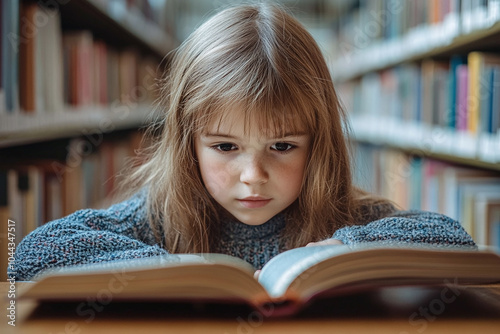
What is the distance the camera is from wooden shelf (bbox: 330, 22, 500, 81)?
144 centimetres

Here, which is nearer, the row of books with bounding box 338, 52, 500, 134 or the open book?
the open book

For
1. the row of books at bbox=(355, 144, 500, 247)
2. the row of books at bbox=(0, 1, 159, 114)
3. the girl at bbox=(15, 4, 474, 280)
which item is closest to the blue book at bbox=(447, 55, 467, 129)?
the row of books at bbox=(355, 144, 500, 247)

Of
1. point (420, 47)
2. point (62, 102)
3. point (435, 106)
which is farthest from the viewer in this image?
point (420, 47)

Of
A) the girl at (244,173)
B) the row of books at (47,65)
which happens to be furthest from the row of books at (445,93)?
the row of books at (47,65)

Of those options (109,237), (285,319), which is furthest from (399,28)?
(285,319)

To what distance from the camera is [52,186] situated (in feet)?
4.81

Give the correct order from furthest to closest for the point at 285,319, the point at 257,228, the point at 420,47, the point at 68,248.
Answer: the point at 420,47
the point at 257,228
the point at 68,248
the point at 285,319

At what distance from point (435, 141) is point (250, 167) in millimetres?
1168

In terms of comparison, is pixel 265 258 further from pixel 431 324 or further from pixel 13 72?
pixel 13 72

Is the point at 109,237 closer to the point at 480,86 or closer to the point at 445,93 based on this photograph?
the point at 480,86

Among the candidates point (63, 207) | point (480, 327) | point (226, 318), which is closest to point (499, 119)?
point (480, 327)

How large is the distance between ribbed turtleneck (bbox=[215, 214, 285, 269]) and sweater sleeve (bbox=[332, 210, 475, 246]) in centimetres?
18

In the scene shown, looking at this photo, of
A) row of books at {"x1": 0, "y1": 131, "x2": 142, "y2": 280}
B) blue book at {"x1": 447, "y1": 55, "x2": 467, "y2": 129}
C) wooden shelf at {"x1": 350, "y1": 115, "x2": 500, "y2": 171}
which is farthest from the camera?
blue book at {"x1": 447, "y1": 55, "x2": 467, "y2": 129}

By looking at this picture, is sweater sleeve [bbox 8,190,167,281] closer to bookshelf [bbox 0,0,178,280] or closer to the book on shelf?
bookshelf [bbox 0,0,178,280]
